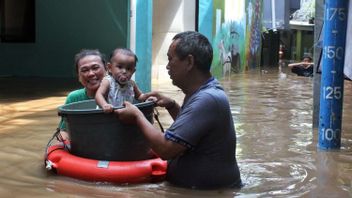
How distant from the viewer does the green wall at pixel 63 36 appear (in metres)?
15.6

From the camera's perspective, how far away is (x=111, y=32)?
1557cm

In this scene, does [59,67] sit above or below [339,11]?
below

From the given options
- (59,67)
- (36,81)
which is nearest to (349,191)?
(36,81)

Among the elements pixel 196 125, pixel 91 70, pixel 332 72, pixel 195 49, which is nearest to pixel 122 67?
pixel 91 70

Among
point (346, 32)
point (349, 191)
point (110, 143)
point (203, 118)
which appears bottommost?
point (349, 191)

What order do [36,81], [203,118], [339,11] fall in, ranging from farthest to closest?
[36,81] → [339,11] → [203,118]

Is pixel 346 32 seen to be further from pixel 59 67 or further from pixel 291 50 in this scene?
pixel 291 50

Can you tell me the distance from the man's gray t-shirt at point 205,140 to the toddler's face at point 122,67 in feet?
2.91

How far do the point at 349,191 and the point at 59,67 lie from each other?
1251cm

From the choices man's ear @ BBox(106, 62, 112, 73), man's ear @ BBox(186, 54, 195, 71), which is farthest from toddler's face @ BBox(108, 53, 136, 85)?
man's ear @ BBox(186, 54, 195, 71)

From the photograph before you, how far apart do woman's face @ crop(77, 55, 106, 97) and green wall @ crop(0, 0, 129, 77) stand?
1037 cm

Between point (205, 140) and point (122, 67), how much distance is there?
1.13m

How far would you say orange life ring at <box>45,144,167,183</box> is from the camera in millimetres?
4496

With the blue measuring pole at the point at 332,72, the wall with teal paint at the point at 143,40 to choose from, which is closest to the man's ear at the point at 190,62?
the blue measuring pole at the point at 332,72
